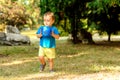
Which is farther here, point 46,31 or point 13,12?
point 13,12

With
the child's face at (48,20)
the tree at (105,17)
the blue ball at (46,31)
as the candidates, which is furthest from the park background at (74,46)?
the child's face at (48,20)

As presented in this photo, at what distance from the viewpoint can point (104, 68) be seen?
8953mm

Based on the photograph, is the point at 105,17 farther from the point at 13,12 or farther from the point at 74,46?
the point at 13,12

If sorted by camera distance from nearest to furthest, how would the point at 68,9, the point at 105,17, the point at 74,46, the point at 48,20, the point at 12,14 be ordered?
the point at 48,20, the point at 74,46, the point at 105,17, the point at 68,9, the point at 12,14

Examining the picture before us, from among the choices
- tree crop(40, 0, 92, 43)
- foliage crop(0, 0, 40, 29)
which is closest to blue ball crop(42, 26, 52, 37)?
tree crop(40, 0, 92, 43)

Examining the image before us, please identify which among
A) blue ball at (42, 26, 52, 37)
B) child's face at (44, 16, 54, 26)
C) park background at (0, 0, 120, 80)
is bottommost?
park background at (0, 0, 120, 80)

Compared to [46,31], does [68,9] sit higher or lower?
higher

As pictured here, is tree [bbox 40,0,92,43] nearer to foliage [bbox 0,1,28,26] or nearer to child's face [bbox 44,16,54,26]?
child's face [bbox 44,16,54,26]

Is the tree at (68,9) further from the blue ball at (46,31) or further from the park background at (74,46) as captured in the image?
the blue ball at (46,31)

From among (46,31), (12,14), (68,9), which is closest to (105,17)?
(68,9)

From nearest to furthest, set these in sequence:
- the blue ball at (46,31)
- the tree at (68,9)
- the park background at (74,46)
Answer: the park background at (74,46) → the blue ball at (46,31) → the tree at (68,9)

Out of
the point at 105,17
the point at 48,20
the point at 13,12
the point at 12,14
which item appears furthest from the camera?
the point at 13,12

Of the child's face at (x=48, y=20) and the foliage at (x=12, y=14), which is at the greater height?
the child's face at (x=48, y=20)

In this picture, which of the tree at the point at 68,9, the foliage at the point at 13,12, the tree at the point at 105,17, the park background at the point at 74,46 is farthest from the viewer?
the foliage at the point at 13,12
